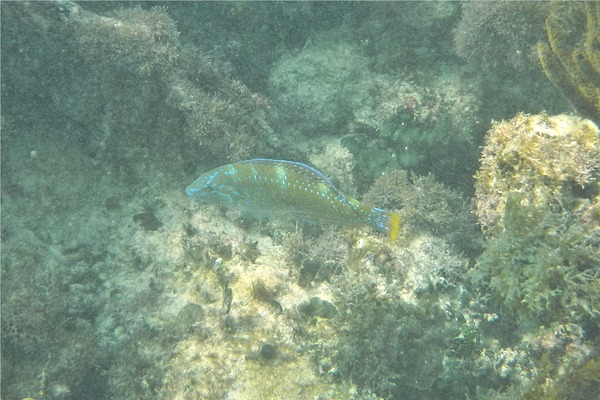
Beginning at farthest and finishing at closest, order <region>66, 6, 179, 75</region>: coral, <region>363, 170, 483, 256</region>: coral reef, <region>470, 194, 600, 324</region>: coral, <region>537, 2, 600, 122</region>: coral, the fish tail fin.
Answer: <region>66, 6, 179, 75</region>: coral → <region>363, 170, 483, 256</region>: coral reef → <region>537, 2, 600, 122</region>: coral → <region>470, 194, 600, 324</region>: coral → the fish tail fin

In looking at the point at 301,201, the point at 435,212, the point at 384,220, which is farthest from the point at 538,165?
the point at 301,201

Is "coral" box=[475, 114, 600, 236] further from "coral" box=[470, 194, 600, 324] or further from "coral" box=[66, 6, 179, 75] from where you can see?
"coral" box=[66, 6, 179, 75]

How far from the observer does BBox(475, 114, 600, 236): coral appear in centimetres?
357

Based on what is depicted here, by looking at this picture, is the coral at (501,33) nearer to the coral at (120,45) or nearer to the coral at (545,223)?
the coral at (545,223)

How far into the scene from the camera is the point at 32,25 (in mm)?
4836

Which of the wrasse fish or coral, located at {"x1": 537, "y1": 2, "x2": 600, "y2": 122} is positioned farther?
coral, located at {"x1": 537, "y1": 2, "x2": 600, "y2": 122}

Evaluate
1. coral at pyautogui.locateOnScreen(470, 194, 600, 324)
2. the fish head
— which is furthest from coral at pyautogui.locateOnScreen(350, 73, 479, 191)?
the fish head

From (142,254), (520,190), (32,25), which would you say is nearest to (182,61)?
(32,25)

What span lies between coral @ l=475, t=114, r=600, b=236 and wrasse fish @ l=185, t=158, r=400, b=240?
158 centimetres

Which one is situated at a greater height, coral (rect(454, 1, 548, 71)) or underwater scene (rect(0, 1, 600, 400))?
coral (rect(454, 1, 548, 71))

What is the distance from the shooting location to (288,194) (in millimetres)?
3250

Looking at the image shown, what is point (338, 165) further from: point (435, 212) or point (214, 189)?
point (214, 189)

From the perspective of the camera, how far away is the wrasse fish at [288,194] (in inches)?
124

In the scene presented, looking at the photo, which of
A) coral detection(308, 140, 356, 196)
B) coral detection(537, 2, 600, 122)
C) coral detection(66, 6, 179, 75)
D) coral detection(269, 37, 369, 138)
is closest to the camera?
coral detection(537, 2, 600, 122)
